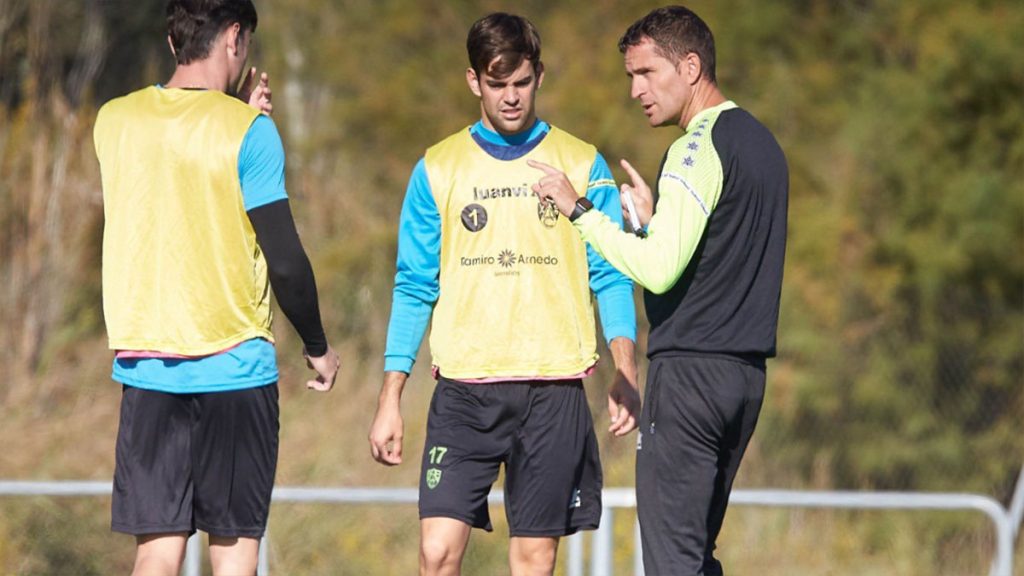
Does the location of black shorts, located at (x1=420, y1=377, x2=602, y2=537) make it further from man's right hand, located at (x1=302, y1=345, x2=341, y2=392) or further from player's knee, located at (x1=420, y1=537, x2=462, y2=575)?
man's right hand, located at (x1=302, y1=345, x2=341, y2=392)

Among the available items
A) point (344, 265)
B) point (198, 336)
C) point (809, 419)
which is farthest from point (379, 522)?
point (198, 336)

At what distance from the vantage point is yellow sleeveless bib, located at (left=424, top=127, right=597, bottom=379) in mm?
5332

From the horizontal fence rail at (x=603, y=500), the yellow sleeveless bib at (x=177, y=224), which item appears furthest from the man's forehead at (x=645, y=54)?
the horizontal fence rail at (x=603, y=500)

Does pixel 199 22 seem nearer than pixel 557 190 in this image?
Yes

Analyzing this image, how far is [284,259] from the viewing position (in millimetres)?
4711

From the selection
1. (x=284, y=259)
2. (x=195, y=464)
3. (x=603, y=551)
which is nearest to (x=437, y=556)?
(x=195, y=464)

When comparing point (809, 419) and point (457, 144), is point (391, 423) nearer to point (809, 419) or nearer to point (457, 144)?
point (457, 144)

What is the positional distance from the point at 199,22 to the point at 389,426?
1.55 m

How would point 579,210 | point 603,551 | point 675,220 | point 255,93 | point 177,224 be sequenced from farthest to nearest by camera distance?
point 603,551 → point 255,93 → point 579,210 → point 177,224 → point 675,220

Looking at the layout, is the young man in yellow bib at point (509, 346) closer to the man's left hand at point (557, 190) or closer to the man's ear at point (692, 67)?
the man's left hand at point (557, 190)

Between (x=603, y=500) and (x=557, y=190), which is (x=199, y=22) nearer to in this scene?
(x=557, y=190)

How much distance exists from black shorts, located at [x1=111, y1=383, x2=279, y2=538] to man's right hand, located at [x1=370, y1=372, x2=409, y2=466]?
75cm

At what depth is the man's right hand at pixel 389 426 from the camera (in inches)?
213

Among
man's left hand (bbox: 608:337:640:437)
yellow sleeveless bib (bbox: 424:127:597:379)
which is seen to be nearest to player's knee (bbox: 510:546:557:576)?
man's left hand (bbox: 608:337:640:437)
